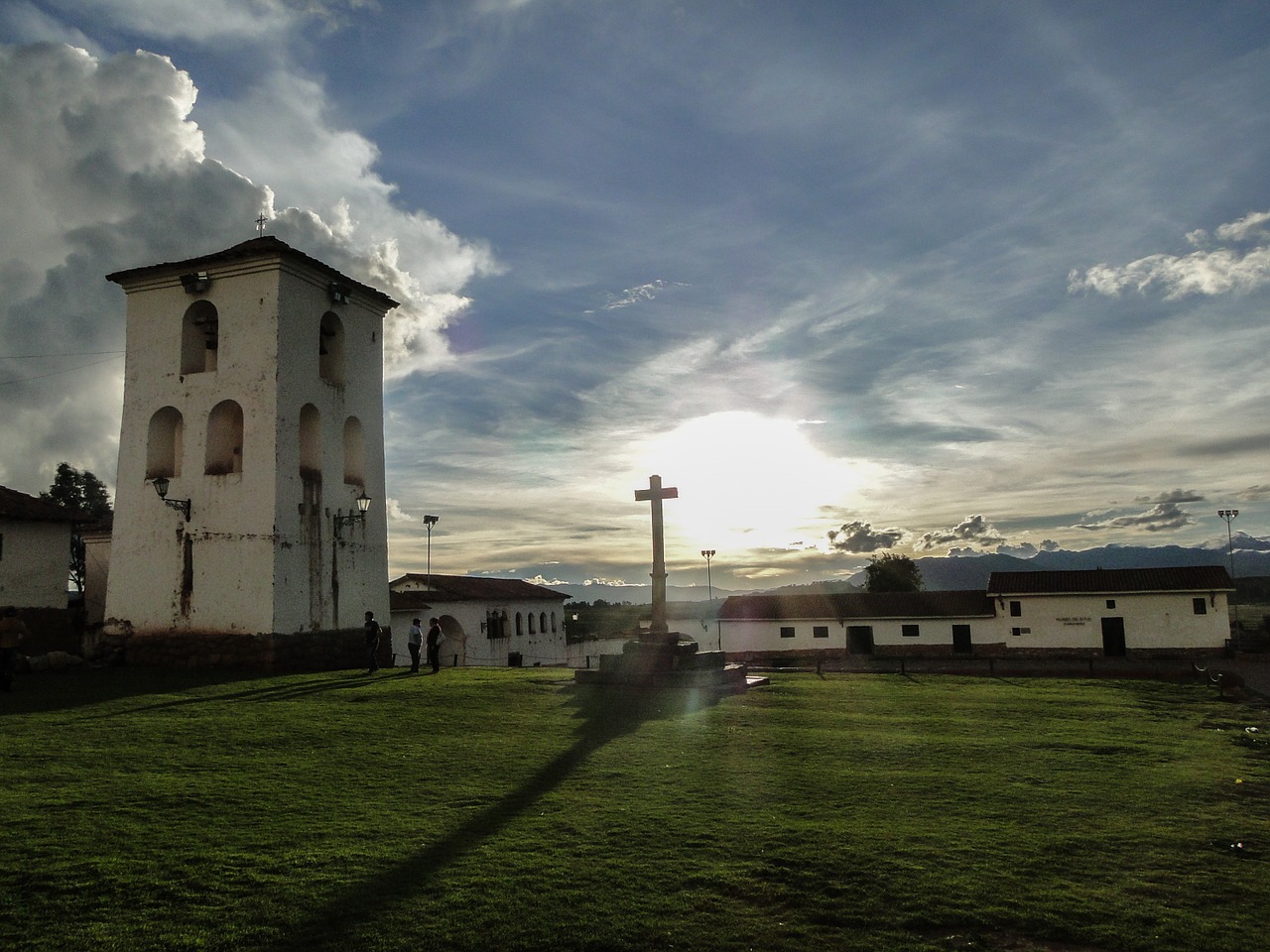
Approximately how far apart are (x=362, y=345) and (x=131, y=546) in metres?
7.20

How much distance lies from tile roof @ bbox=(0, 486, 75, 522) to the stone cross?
17.8 m

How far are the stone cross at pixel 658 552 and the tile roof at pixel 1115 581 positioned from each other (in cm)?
2553

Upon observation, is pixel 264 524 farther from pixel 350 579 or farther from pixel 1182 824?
pixel 1182 824

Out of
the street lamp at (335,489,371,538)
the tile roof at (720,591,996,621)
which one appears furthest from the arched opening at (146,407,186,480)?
the tile roof at (720,591,996,621)

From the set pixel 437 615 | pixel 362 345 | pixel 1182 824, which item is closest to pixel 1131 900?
pixel 1182 824

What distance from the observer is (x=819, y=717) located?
12.9 m

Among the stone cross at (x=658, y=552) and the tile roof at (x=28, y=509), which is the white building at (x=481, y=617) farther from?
the stone cross at (x=658, y=552)

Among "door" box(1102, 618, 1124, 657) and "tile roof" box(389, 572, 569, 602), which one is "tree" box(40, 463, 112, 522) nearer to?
"tile roof" box(389, 572, 569, 602)

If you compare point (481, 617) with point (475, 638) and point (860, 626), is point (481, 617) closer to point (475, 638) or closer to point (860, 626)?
point (475, 638)

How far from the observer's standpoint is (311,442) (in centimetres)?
2088

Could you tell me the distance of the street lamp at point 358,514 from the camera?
20.9m

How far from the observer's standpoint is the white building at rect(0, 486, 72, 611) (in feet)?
76.8

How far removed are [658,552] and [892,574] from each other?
144ft

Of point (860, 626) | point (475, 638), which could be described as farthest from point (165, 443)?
point (860, 626)
